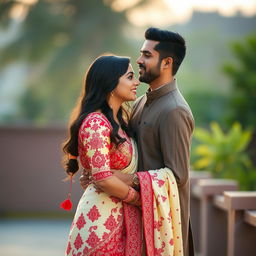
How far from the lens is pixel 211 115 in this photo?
880 inches

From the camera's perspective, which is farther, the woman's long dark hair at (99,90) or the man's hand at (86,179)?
the man's hand at (86,179)

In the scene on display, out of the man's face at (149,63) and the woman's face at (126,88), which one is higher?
the man's face at (149,63)

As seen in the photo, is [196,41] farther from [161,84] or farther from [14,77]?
[161,84]

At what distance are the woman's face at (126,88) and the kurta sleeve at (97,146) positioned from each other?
0.84ft

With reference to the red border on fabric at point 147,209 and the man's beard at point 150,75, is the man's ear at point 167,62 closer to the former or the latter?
the man's beard at point 150,75

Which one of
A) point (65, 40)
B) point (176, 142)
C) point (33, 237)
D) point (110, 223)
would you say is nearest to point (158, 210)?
point (110, 223)

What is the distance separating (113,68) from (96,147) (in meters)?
0.49

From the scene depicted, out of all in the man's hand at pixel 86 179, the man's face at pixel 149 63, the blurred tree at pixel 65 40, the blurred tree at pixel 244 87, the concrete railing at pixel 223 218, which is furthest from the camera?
the blurred tree at pixel 65 40

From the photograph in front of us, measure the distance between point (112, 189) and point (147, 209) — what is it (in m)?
0.25

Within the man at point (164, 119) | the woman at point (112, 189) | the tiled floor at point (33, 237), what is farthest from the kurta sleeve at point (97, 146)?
the tiled floor at point (33, 237)

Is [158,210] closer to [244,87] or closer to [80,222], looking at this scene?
[80,222]

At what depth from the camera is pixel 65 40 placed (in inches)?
1230

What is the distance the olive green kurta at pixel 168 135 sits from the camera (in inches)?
159

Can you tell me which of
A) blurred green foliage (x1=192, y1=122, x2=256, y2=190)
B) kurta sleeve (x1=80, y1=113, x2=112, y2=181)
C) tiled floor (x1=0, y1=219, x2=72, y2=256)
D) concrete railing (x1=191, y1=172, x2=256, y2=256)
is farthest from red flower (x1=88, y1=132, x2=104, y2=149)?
blurred green foliage (x1=192, y1=122, x2=256, y2=190)
